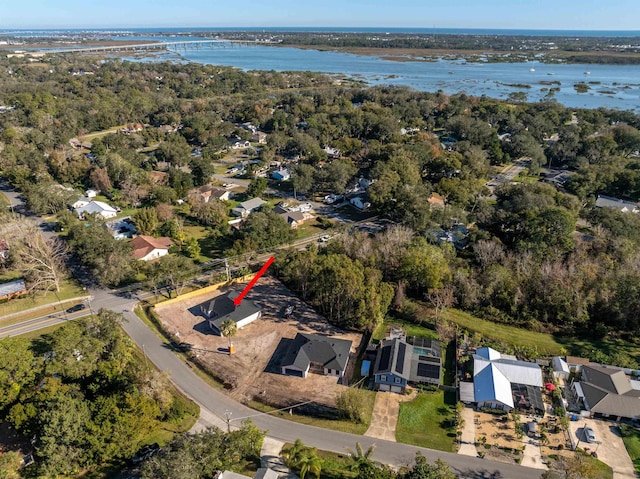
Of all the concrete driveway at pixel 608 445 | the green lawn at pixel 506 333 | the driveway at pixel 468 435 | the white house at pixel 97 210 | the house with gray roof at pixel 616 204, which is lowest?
the driveway at pixel 468 435

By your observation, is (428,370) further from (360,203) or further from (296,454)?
(360,203)

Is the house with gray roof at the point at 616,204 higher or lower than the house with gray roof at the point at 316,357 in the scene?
higher

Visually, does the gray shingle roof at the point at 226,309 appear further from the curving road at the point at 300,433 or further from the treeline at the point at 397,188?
the treeline at the point at 397,188

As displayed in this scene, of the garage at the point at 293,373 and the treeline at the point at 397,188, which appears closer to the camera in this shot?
the garage at the point at 293,373

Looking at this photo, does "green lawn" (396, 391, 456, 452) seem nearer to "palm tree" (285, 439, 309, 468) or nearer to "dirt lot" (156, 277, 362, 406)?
"dirt lot" (156, 277, 362, 406)

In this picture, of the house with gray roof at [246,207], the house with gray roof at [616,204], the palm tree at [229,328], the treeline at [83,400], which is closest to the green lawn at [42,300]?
the treeline at [83,400]

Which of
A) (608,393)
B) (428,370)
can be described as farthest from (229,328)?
(608,393)

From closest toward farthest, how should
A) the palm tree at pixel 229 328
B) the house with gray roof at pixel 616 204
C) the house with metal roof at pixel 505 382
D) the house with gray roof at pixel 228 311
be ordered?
the house with metal roof at pixel 505 382 → the palm tree at pixel 229 328 → the house with gray roof at pixel 228 311 → the house with gray roof at pixel 616 204
